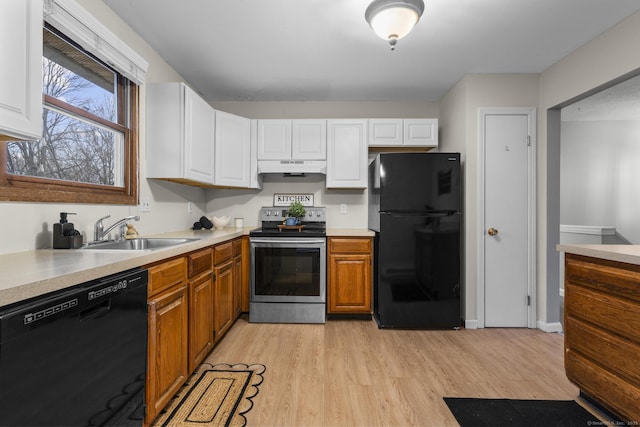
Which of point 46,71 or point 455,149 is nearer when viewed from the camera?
point 46,71

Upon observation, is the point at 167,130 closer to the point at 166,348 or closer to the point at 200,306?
the point at 200,306

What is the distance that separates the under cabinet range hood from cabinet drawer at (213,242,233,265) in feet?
3.40

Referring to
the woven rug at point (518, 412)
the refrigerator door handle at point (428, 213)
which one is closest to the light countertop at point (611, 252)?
the woven rug at point (518, 412)

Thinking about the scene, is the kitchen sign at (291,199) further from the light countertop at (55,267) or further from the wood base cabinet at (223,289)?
the light countertop at (55,267)

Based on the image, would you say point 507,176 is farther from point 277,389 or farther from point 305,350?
point 277,389

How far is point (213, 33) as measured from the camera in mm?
2270

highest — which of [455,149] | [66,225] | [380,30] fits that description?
[380,30]

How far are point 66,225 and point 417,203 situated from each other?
99.7 inches

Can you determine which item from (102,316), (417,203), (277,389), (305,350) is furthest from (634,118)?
(102,316)

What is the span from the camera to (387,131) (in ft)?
10.7

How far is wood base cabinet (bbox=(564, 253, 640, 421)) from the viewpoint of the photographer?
139cm

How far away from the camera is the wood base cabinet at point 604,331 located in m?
1.39

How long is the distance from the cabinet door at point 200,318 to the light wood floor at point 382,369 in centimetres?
21

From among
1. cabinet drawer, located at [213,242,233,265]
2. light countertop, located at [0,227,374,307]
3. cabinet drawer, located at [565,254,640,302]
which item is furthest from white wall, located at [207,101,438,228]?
cabinet drawer, located at [565,254,640,302]
